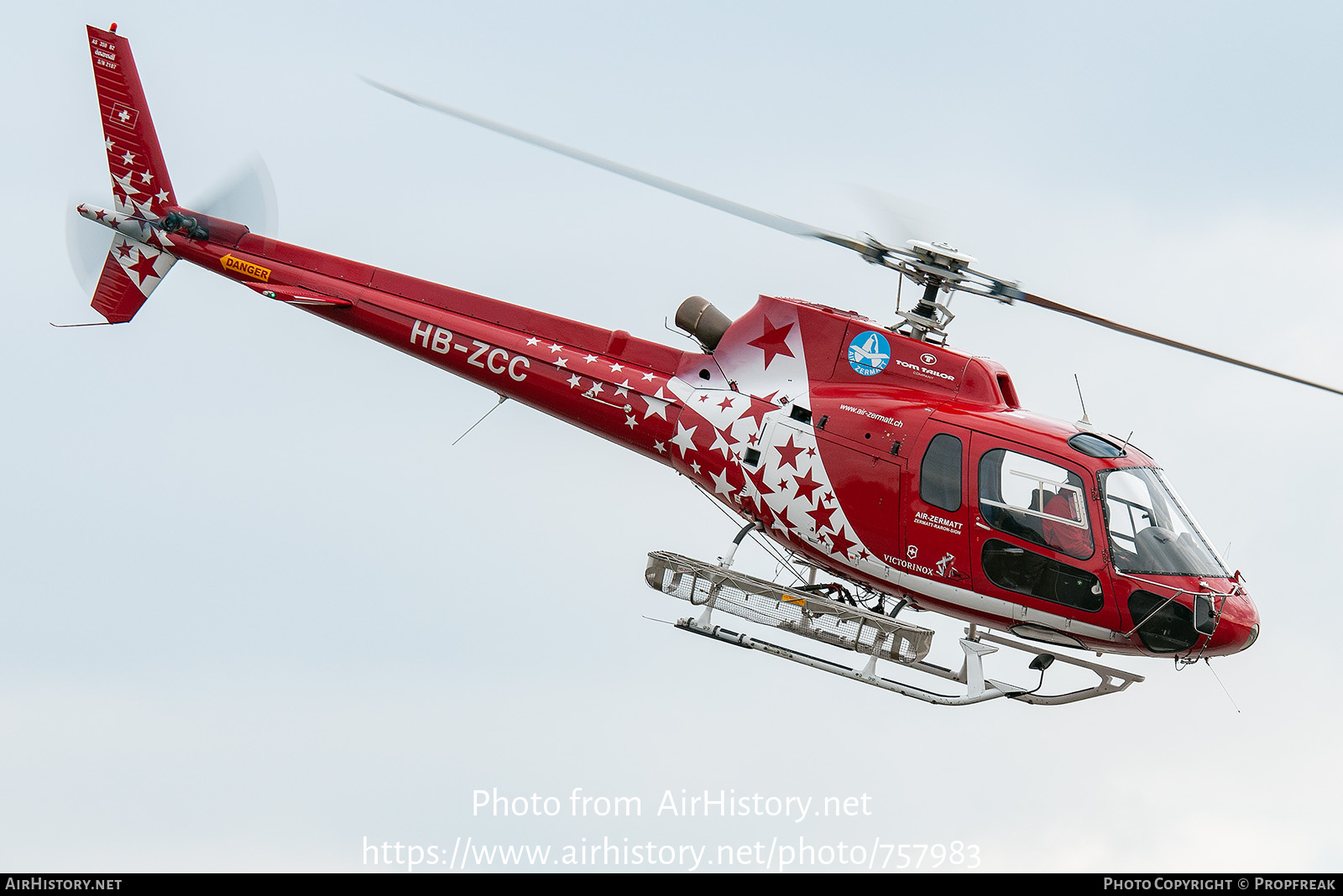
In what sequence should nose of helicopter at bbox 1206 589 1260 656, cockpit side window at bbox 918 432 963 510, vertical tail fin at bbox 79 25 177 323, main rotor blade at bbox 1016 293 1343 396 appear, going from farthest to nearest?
vertical tail fin at bbox 79 25 177 323 < cockpit side window at bbox 918 432 963 510 < nose of helicopter at bbox 1206 589 1260 656 < main rotor blade at bbox 1016 293 1343 396

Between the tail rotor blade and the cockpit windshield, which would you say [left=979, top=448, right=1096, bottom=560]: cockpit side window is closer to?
the cockpit windshield

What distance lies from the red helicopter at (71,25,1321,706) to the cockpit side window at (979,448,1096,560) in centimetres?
2

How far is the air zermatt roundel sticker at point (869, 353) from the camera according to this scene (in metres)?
13.8

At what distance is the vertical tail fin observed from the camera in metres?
17.3

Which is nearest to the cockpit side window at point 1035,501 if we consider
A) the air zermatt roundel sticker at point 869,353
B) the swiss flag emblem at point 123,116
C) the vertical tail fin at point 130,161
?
the air zermatt roundel sticker at point 869,353

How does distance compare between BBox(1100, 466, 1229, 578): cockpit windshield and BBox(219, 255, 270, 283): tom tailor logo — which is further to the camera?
BBox(219, 255, 270, 283): tom tailor logo

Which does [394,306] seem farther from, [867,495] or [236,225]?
[867,495]

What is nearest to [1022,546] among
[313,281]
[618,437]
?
[618,437]

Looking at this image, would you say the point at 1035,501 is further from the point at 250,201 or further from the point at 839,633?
the point at 250,201

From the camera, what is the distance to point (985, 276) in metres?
13.1

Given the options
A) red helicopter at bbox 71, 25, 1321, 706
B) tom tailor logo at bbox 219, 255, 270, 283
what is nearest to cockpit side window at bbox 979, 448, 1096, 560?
red helicopter at bbox 71, 25, 1321, 706

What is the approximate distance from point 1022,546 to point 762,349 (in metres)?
3.37

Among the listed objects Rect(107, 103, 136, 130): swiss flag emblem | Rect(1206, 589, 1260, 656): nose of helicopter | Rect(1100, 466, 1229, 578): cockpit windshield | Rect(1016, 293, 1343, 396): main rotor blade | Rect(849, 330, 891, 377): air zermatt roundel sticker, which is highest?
Rect(107, 103, 136, 130): swiss flag emblem

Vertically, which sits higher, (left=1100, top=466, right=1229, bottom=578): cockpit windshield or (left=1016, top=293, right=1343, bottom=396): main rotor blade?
(left=1016, top=293, right=1343, bottom=396): main rotor blade
